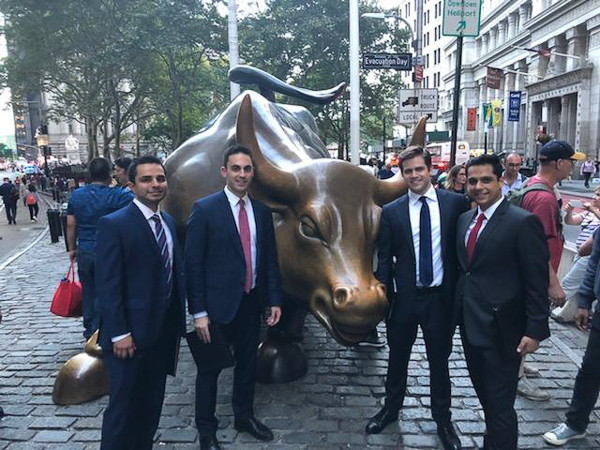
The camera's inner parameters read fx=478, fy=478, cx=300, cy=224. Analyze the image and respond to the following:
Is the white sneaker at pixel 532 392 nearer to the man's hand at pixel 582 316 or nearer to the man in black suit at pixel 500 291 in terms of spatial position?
the man's hand at pixel 582 316

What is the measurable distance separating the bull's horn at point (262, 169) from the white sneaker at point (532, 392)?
9.38 feet

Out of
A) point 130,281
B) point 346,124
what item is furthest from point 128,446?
point 346,124

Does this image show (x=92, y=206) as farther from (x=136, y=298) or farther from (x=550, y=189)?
(x=550, y=189)

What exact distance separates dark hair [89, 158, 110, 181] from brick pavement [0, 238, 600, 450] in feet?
6.93

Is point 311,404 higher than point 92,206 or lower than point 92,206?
lower

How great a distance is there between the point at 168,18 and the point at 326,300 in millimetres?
21099

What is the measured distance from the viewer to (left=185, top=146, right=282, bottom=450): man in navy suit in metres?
3.40

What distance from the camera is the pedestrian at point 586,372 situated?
11.4 ft

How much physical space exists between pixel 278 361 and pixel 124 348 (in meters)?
2.05

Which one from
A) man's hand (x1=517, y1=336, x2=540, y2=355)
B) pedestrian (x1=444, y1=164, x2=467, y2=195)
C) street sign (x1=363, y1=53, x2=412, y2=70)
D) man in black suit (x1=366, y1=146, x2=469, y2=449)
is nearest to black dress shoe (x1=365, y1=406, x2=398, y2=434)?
man in black suit (x1=366, y1=146, x2=469, y2=449)

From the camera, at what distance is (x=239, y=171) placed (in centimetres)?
345

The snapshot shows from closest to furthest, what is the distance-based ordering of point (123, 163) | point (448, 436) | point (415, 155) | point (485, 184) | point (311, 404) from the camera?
point (485, 184) < point (415, 155) < point (448, 436) < point (311, 404) < point (123, 163)

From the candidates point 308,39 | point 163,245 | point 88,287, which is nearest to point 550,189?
point 163,245

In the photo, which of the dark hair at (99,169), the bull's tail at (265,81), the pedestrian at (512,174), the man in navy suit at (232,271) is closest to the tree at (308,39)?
the bull's tail at (265,81)
